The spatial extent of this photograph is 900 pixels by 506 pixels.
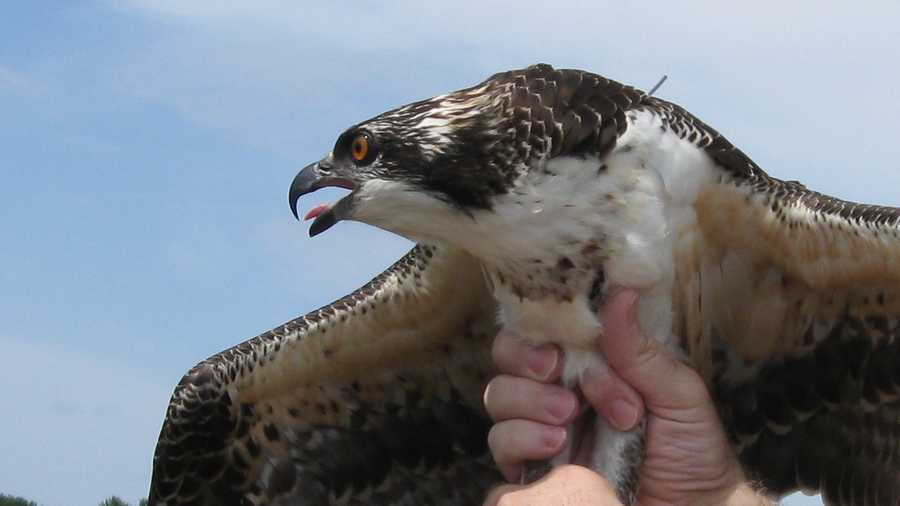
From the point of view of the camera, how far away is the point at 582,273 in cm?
710

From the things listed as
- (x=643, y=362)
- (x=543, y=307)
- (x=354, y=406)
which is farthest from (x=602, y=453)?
(x=354, y=406)

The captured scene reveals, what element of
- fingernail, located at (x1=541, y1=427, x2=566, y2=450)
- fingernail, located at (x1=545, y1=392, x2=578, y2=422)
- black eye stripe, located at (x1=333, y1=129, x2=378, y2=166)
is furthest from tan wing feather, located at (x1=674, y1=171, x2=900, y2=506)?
black eye stripe, located at (x1=333, y1=129, x2=378, y2=166)

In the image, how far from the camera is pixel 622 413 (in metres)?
7.59

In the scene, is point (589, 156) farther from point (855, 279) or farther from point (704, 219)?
point (855, 279)

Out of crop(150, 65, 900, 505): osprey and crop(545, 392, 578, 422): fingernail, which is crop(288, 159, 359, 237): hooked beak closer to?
crop(150, 65, 900, 505): osprey

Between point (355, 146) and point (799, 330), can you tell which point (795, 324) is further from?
point (355, 146)

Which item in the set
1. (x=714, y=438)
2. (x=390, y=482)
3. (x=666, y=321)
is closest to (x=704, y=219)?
(x=666, y=321)

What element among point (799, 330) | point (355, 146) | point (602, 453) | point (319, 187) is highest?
point (355, 146)

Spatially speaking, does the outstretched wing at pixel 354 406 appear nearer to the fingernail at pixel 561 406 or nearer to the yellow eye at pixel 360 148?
the fingernail at pixel 561 406

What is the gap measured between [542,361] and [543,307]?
1.25 ft

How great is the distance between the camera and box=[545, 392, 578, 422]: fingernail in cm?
751

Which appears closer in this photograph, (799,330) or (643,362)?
(643,362)

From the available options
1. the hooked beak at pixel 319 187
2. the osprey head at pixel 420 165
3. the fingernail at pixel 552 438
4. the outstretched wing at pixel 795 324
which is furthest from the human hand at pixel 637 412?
the hooked beak at pixel 319 187

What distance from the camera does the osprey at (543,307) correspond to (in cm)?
695
